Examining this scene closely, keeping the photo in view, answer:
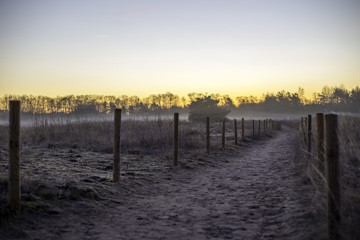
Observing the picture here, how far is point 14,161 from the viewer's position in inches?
144

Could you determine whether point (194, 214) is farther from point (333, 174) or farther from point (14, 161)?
point (14, 161)

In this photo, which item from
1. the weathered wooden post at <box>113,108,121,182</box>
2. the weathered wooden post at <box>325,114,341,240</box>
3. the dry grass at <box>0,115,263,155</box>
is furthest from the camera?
the dry grass at <box>0,115,263,155</box>

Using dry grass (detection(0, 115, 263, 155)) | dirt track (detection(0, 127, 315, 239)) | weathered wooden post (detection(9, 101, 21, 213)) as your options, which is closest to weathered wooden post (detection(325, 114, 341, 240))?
dirt track (detection(0, 127, 315, 239))

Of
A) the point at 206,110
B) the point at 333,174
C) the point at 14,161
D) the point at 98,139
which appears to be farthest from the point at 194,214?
the point at 206,110

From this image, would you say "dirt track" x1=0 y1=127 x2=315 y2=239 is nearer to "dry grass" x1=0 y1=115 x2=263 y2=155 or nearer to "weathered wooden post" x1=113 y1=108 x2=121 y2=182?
"weathered wooden post" x1=113 y1=108 x2=121 y2=182

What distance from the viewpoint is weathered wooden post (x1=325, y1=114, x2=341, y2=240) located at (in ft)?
9.51

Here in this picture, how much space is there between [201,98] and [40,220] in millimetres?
46338

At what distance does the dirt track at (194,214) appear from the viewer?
3.56 meters

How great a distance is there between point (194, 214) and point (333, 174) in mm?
2245

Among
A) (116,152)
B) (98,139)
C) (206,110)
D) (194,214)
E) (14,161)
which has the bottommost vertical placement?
(194,214)

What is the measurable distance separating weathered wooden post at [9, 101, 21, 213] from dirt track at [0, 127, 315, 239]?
412 mm

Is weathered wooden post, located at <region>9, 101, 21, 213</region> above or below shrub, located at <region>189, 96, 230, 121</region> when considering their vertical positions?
below

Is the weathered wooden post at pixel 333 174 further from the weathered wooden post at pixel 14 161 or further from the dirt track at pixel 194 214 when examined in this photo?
the weathered wooden post at pixel 14 161

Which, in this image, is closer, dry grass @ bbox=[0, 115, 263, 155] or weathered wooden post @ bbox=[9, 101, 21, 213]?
weathered wooden post @ bbox=[9, 101, 21, 213]
